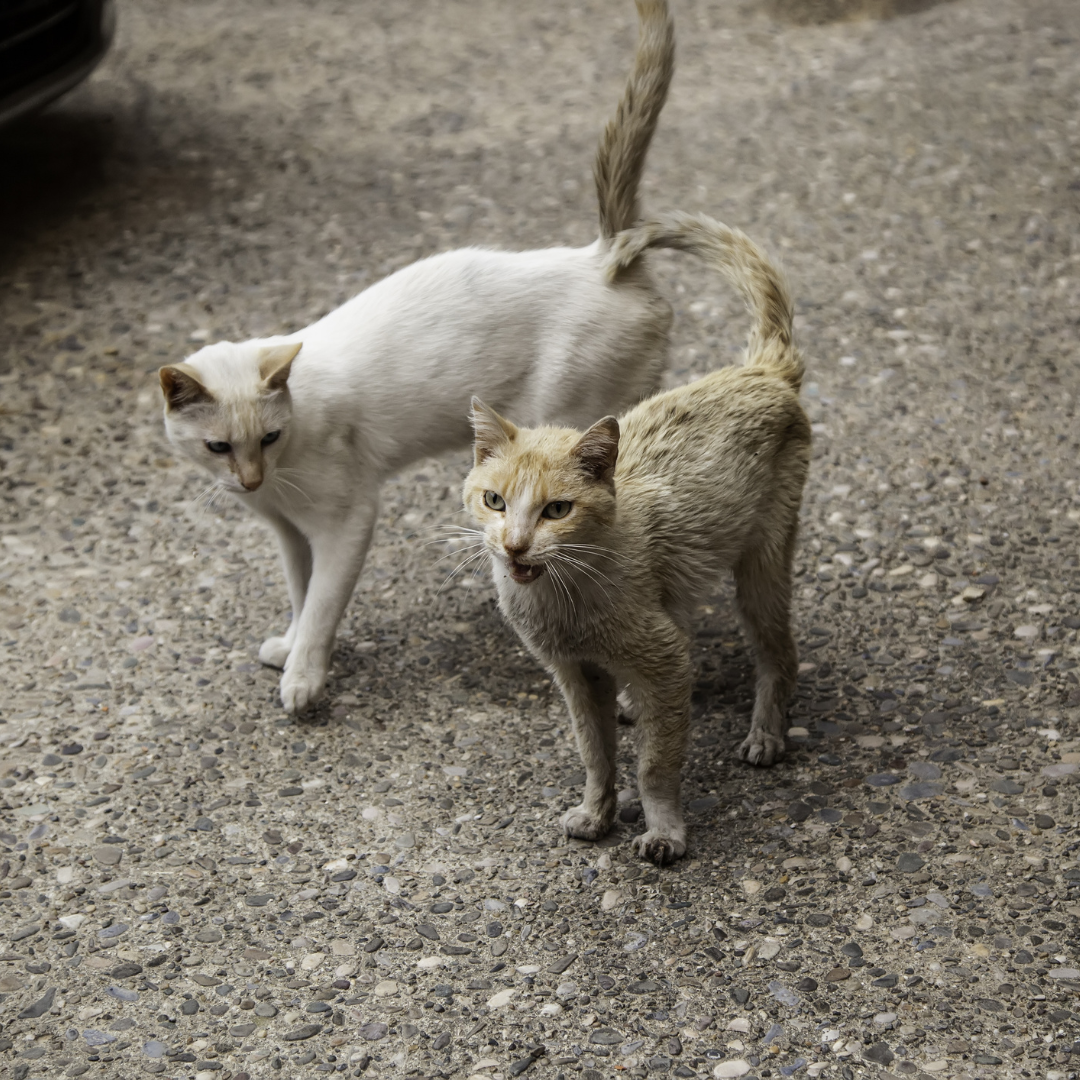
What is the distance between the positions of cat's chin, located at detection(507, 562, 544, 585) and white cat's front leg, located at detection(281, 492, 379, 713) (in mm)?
931

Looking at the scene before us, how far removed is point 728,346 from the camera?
191 inches

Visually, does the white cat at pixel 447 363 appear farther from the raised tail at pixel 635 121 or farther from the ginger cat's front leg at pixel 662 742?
the ginger cat's front leg at pixel 662 742

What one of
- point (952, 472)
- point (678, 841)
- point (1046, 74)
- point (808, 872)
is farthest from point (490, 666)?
point (1046, 74)

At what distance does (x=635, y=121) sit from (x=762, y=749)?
175cm

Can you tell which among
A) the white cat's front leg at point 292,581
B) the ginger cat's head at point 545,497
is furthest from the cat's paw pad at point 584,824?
the white cat's front leg at point 292,581

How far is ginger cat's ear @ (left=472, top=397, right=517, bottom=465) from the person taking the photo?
8.41ft

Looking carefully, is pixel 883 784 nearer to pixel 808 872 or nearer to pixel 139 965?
pixel 808 872

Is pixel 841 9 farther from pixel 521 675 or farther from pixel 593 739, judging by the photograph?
pixel 593 739

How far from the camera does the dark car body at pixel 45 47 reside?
A: 5441mm

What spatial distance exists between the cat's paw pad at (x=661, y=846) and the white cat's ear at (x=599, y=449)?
88 cm

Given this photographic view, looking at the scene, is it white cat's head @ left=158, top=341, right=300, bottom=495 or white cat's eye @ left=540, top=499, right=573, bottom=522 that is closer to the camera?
white cat's eye @ left=540, top=499, right=573, bottom=522

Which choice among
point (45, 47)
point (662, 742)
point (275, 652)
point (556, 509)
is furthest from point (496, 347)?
point (45, 47)

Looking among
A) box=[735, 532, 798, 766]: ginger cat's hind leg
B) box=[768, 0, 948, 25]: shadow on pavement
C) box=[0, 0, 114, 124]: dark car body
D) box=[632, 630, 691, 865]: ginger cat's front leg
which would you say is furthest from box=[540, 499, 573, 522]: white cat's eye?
box=[768, 0, 948, 25]: shadow on pavement

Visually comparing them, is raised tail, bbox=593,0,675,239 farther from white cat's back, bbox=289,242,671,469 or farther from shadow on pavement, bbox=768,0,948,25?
shadow on pavement, bbox=768,0,948,25
